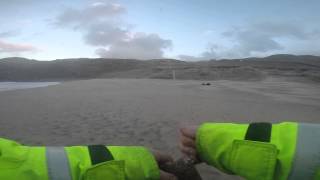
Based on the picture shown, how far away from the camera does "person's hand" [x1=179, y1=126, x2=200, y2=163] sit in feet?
4.83

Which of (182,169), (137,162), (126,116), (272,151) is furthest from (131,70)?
(272,151)

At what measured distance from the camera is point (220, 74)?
49.7 ft

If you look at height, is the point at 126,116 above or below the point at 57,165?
below

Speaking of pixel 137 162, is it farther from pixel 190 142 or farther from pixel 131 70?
pixel 131 70

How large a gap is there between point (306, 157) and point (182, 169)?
621 millimetres

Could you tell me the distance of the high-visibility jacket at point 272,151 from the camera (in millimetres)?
1109

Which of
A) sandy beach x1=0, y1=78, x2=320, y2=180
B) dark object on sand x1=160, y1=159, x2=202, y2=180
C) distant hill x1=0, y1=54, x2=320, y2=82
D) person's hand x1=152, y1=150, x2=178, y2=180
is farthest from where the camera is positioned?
distant hill x1=0, y1=54, x2=320, y2=82

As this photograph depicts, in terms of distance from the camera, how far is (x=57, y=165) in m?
1.21

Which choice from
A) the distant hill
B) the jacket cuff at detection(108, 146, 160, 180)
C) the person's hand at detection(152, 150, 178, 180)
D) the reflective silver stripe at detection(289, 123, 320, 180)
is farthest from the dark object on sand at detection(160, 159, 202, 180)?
the distant hill

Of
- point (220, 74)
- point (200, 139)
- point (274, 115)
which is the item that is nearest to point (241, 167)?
point (200, 139)

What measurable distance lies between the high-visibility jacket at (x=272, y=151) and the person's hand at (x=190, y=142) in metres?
0.19

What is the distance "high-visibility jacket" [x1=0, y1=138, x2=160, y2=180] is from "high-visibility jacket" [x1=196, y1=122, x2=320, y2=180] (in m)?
0.30

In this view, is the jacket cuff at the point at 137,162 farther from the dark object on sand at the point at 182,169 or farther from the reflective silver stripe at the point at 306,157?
the reflective silver stripe at the point at 306,157

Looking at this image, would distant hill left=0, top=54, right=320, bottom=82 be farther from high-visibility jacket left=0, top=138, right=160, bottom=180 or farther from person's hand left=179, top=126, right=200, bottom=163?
high-visibility jacket left=0, top=138, right=160, bottom=180
